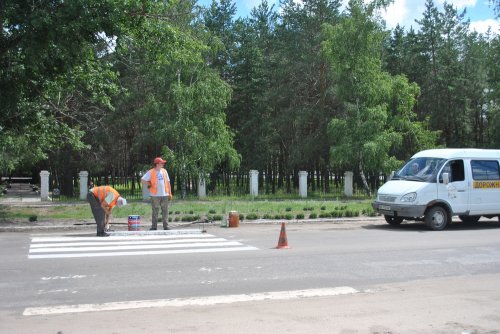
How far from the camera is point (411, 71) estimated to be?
4381 centimetres

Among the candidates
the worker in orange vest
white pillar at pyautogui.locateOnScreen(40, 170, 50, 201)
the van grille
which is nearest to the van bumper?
the van grille

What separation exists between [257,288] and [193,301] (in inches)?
48.0

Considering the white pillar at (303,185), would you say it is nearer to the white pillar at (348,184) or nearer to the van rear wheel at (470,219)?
the white pillar at (348,184)


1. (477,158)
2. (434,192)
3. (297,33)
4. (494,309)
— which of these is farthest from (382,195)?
(297,33)

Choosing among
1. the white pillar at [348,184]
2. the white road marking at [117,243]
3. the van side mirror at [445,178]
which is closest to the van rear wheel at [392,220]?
the van side mirror at [445,178]

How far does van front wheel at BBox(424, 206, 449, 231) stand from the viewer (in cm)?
1597

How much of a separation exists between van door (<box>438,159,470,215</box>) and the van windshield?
0.65 feet

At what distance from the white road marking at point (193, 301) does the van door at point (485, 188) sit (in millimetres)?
10179

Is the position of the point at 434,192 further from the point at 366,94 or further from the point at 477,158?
the point at 366,94

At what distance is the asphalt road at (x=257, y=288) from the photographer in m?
6.27

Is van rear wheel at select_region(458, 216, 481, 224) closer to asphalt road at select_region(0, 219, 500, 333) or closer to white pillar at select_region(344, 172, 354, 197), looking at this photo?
asphalt road at select_region(0, 219, 500, 333)

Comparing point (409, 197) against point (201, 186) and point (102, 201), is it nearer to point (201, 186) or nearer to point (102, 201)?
point (102, 201)

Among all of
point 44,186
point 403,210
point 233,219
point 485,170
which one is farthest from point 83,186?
point 485,170

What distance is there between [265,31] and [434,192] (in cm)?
3236
